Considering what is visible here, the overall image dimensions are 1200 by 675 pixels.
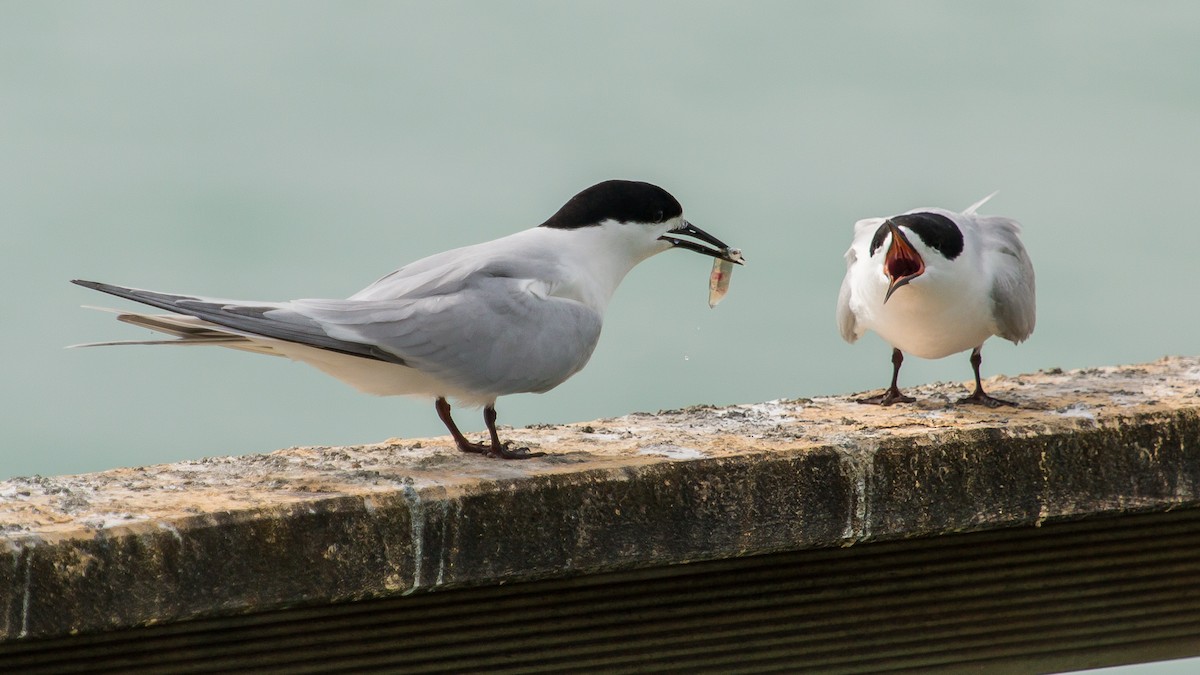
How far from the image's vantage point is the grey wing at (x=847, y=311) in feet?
18.1

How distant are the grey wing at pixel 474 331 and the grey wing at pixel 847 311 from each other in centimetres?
155

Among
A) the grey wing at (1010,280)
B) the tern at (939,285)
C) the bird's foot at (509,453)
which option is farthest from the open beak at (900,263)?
the bird's foot at (509,453)

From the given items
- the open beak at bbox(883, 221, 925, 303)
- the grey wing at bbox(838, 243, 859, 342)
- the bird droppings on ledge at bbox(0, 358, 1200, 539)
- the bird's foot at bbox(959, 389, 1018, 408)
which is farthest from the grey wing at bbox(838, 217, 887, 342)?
the bird's foot at bbox(959, 389, 1018, 408)

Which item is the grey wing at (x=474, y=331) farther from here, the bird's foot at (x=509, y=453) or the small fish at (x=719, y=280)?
the small fish at (x=719, y=280)

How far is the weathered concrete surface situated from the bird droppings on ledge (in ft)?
0.04

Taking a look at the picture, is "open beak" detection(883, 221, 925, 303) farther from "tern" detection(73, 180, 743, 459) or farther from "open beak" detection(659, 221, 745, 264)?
"tern" detection(73, 180, 743, 459)

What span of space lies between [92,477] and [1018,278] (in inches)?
124

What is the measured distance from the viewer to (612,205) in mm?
4750

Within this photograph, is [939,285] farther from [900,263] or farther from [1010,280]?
[1010,280]

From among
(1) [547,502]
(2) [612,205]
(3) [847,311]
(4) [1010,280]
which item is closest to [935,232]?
(4) [1010,280]

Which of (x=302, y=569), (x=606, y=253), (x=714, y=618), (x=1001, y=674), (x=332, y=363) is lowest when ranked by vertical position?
(x=1001, y=674)

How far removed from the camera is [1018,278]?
17.4 ft

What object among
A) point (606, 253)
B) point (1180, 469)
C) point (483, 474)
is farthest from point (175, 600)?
point (1180, 469)

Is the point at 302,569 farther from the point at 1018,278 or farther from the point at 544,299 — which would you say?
the point at 1018,278
